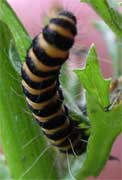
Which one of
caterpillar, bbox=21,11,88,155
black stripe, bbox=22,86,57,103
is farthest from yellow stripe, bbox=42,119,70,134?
black stripe, bbox=22,86,57,103

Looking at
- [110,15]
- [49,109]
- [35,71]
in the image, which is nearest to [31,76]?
[35,71]

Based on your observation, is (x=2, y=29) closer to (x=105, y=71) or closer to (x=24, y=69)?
(x=24, y=69)

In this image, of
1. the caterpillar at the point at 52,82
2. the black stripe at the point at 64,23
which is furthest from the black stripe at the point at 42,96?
the black stripe at the point at 64,23

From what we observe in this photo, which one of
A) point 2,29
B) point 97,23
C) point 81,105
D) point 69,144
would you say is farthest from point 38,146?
point 97,23

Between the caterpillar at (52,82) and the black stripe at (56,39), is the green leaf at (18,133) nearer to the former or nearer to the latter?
the caterpillar at (52,82)

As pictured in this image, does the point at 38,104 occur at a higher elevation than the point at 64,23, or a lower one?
lower

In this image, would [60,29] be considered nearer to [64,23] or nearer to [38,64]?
[64,23]
